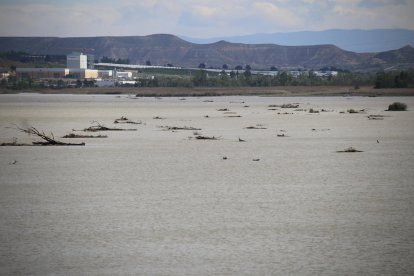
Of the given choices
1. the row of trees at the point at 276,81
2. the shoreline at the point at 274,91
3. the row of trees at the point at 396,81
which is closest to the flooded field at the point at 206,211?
the shoreline at the point at 274,91

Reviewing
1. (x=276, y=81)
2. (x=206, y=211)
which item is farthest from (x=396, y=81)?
(x=206, y=211)

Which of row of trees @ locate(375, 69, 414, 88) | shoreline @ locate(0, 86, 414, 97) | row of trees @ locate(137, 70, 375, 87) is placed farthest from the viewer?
row of trees @ locate(137, 70, 375, 87)

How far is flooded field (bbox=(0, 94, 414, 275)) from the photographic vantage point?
473 inches

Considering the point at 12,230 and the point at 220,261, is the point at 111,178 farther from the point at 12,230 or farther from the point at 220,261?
the point at 220,261

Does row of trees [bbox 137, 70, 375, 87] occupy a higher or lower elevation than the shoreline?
higher

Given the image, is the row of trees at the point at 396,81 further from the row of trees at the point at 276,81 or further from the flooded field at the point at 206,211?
the flooded field at the point at 206,211

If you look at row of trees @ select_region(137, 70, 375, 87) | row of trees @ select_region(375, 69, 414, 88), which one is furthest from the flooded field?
row of trees @ select_region(137, 70, 375, 87)

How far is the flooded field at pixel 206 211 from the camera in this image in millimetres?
12008

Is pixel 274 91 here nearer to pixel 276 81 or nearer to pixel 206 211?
pixel 276 81

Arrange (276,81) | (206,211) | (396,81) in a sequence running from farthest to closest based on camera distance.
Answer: (276,81), (396,81), (206,211)

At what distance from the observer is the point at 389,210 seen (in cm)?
1622

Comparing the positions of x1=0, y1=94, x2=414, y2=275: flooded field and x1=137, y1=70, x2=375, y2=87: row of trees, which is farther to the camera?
x1=137, y1=70, x2=375, y2=87: row of trees

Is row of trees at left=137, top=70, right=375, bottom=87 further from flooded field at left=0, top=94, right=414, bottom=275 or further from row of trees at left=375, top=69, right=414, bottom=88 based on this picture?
flooded field at left=0, top=94, right=414, bottom=275

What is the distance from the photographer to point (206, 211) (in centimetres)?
1620
